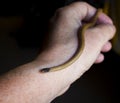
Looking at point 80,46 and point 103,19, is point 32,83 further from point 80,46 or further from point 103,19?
point 103,19

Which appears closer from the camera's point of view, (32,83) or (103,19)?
(32,83)

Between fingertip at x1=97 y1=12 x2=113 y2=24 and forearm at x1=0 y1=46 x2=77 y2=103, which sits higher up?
fingertip at x1=97 y1=12 x2=113 y2=24

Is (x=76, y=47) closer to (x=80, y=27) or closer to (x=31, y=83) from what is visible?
(x=80, y=27)

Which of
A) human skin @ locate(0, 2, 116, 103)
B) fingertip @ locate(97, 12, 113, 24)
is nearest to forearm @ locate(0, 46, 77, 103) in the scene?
A: human skin @ locate(0, 2, 116, 103)

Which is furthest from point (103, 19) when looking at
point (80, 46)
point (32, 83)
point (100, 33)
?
point (32, 83)

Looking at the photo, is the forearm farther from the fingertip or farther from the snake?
the fingertip

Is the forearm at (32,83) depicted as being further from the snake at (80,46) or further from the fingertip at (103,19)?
the fingertip at (103,19)

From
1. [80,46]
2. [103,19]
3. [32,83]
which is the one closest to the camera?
[32,83]

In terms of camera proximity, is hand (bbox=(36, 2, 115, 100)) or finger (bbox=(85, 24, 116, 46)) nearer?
hand (bbox=(36, 2, 115, 100))
